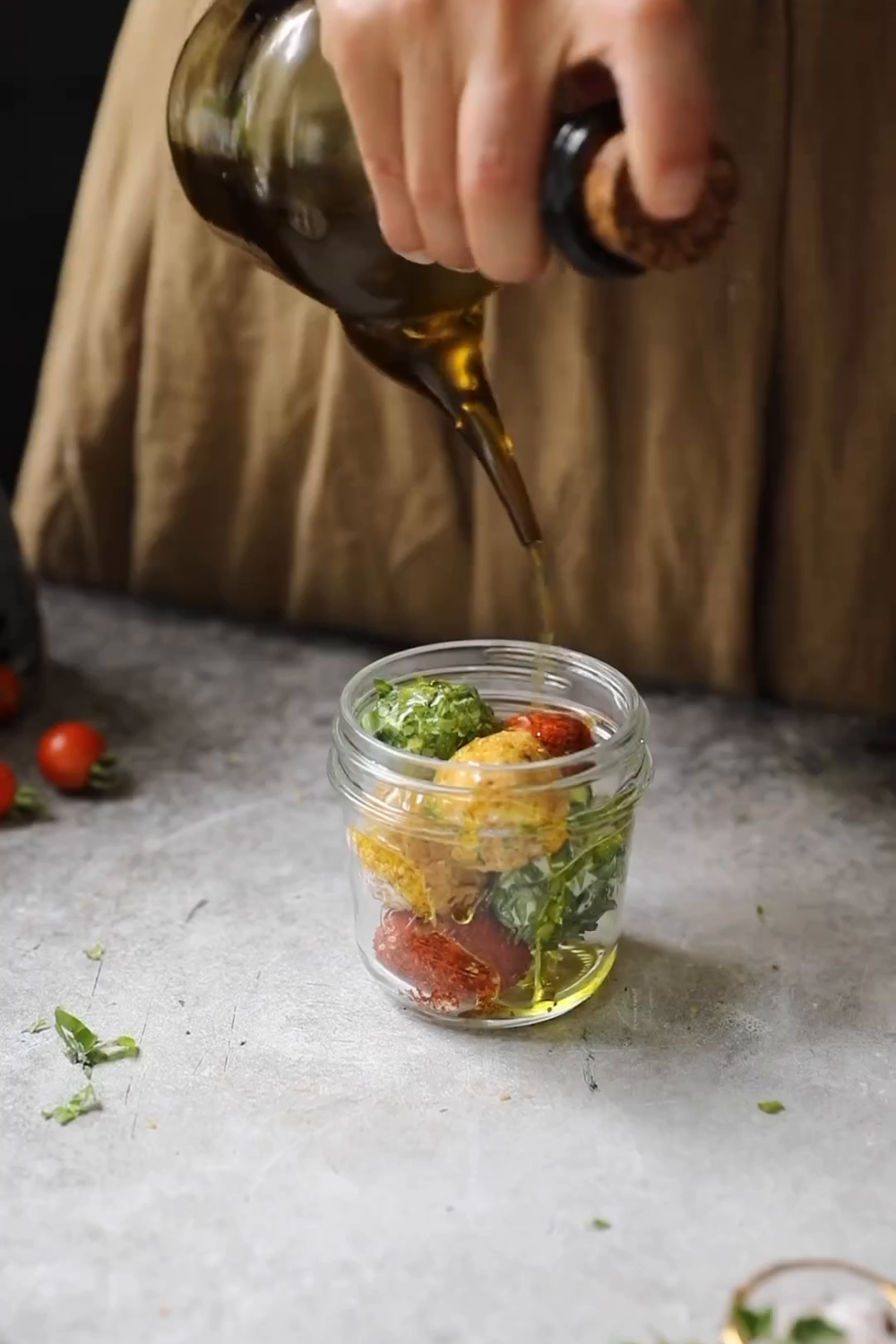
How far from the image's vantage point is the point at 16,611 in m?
1.31

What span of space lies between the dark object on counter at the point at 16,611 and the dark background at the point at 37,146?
0.34 metres

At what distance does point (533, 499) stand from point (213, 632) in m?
0.37

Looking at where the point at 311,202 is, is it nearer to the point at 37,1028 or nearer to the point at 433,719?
the point at 433,719

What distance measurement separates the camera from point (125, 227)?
1.33 m

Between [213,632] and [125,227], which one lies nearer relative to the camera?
[125,227]

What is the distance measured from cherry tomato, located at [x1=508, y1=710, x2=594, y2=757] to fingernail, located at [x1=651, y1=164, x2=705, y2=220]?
334 mm

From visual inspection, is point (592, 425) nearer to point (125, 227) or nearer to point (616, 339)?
point (616, 339)

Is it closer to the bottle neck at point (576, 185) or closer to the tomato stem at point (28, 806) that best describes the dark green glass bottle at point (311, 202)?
the bottle neck at point (576, 185)

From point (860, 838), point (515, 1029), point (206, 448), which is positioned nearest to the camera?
point (515, 1029)

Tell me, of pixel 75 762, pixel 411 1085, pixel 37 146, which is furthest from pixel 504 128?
pixel 37 146

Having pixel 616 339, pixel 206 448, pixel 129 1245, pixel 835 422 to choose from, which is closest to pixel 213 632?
pixel 206 448

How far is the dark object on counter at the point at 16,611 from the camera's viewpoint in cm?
128

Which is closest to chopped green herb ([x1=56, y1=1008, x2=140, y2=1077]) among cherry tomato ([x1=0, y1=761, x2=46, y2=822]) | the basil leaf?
the basil leaf

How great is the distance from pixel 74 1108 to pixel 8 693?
51cm
